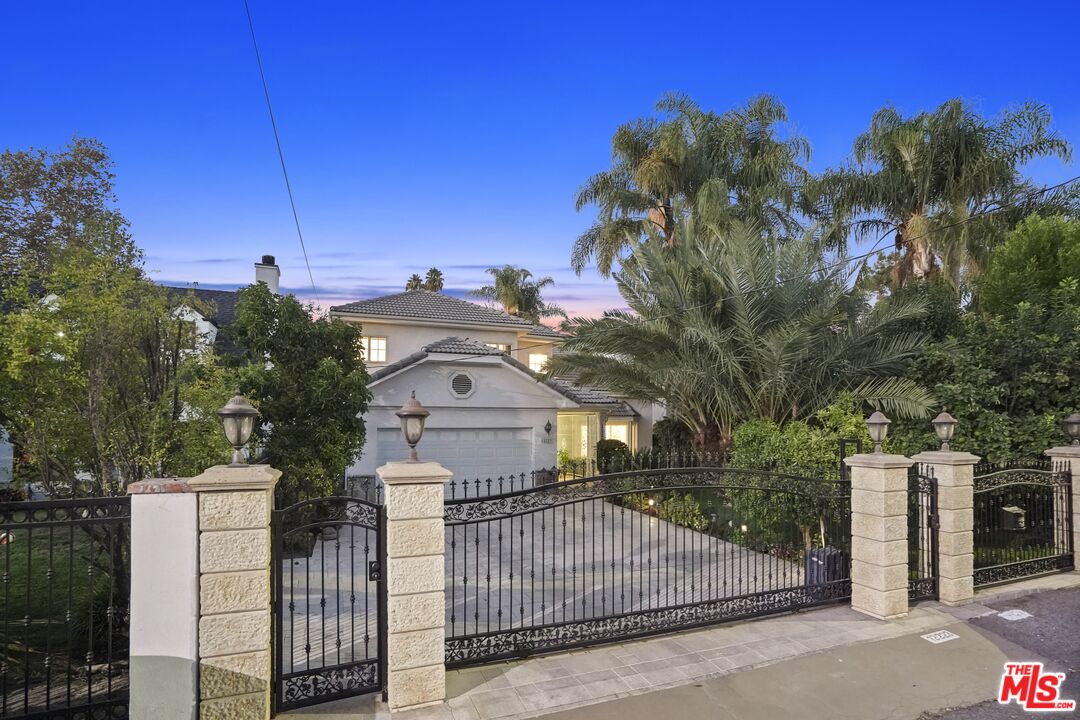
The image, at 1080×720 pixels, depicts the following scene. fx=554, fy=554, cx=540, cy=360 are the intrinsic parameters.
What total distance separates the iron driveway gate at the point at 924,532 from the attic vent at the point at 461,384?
11436 mm

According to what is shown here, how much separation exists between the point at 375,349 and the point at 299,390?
9.42 meters

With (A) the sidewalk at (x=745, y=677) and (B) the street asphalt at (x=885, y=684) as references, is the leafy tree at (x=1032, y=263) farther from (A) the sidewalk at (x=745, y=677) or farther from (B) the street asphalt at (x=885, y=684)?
(A) the sidewalk at (x=745, y=677)

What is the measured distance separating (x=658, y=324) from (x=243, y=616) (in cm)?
932

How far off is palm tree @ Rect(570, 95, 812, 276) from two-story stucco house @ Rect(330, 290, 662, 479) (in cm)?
577

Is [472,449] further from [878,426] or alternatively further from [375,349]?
[878,426]

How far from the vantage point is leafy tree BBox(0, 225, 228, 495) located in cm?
568

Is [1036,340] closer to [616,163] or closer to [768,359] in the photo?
[768,359]

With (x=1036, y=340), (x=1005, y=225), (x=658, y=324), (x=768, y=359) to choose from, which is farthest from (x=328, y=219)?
(x=1005, y=225)

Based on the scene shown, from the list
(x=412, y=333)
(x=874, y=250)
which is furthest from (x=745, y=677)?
(x=412, y=333)

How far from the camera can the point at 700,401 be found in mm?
12375

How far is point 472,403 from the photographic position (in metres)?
16.3

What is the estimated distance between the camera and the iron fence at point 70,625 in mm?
3924

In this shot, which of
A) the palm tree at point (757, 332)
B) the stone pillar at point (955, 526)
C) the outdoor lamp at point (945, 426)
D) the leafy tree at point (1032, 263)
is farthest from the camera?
the leafy tree at point (1032, 263)

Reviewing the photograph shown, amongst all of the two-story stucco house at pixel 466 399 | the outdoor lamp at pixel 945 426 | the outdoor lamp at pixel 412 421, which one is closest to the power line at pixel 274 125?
the two-story stucco house at pixel 466 399
